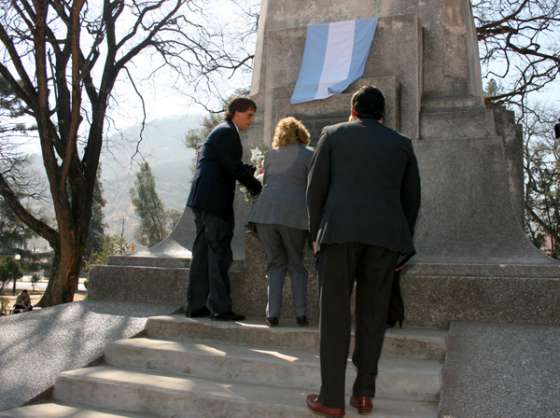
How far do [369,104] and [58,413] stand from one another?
2722 millimetres

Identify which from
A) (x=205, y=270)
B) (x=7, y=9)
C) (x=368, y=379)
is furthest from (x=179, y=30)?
(x=368, y=379)

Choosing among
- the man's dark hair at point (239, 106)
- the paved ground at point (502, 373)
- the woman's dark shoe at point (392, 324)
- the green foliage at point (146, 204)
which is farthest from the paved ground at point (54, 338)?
the green foliage at point (146, 204)

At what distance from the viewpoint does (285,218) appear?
4.89 metres

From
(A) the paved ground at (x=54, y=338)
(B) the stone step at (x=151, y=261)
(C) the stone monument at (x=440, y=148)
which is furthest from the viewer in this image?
(B) the stone step at (x=151, y=261)

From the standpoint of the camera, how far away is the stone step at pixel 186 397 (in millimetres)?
3602

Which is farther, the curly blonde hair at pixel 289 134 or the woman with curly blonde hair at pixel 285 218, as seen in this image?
the curly blonde hair at pixel 289 134

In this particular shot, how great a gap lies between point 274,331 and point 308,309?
69 centimetres

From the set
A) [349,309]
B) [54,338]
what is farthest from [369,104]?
[54,338]

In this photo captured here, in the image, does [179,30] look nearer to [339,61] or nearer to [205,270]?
[339,61]

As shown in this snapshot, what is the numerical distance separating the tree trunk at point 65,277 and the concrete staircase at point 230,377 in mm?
8860

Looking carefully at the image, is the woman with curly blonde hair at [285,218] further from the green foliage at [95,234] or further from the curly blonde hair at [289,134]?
the green foliage at [95,234]

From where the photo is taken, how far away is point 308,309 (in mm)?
5348

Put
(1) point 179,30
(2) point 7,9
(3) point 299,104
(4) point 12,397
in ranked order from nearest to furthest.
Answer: (4) point 12,397 → (3) point 299,104 → (2) point 7,9 → (1) point 179,30

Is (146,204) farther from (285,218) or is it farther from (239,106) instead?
(285,218)
